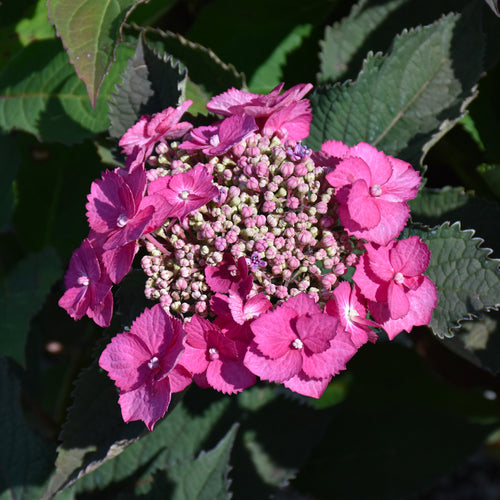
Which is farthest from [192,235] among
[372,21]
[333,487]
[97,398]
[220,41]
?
[333,487]

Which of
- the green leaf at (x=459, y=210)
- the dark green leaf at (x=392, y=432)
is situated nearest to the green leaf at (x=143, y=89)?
the green leaf at (x=459, y=210)

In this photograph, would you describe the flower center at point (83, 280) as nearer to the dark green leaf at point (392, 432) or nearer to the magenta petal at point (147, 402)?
the magenta petal at point (147, 402)

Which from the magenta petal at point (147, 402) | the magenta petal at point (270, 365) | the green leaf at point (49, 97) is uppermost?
the magenta petal at point (270, 365)

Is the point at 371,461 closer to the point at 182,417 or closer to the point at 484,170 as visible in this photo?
the point at 182,417

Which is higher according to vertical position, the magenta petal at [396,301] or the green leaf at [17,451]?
the magenta petal at [396,301]

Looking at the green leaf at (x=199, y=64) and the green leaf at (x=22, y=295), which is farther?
the green leaf at (x=22, y=295)

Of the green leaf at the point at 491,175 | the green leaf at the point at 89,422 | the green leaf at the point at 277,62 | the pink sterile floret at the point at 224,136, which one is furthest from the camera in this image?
the green leaf at the point at 277,62

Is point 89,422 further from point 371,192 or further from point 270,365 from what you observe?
point 371,192
